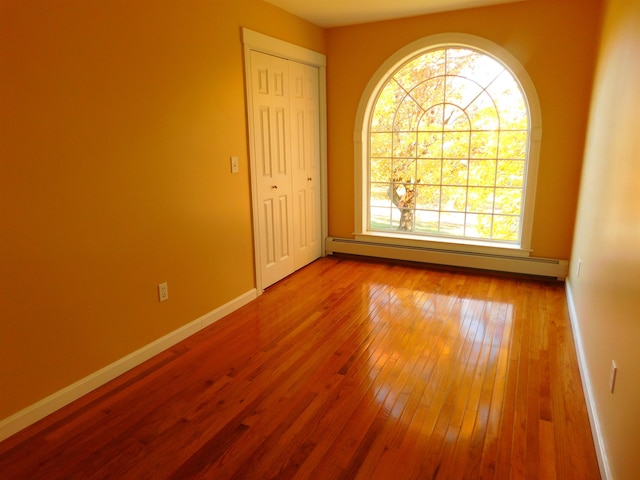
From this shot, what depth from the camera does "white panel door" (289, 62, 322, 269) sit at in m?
4.11

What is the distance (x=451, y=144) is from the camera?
4.27 metres

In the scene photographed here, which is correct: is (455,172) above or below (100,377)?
above

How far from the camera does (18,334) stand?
2004 mm

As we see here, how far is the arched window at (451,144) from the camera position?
3.97 meters

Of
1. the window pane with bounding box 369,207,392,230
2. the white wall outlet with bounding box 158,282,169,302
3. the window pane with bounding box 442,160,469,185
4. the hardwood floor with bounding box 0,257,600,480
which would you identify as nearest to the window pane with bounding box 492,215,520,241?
the window pane with bounding box 442,160,469,185

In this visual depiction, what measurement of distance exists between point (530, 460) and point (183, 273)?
2.22 meters

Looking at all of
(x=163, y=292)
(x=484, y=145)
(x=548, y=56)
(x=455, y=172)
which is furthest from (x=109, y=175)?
(x=548, y=56)

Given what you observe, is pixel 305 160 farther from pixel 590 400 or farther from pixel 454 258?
pixel 590 400

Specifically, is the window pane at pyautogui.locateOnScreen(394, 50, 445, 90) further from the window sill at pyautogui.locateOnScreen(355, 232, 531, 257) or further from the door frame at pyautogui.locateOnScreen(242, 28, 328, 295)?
the window sill at pyautogui.locateOnScreen(355, 232, 531, 257)

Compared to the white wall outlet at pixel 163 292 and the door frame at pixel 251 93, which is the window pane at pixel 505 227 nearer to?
the door frame at pixel 251 93

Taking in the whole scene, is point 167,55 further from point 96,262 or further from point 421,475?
point 421,475

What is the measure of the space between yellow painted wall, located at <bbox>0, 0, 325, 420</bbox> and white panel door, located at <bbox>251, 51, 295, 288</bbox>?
0.25m

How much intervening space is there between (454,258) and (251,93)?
2.47 metres

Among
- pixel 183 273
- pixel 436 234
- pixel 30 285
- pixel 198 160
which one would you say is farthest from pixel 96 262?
pixel 436 234
